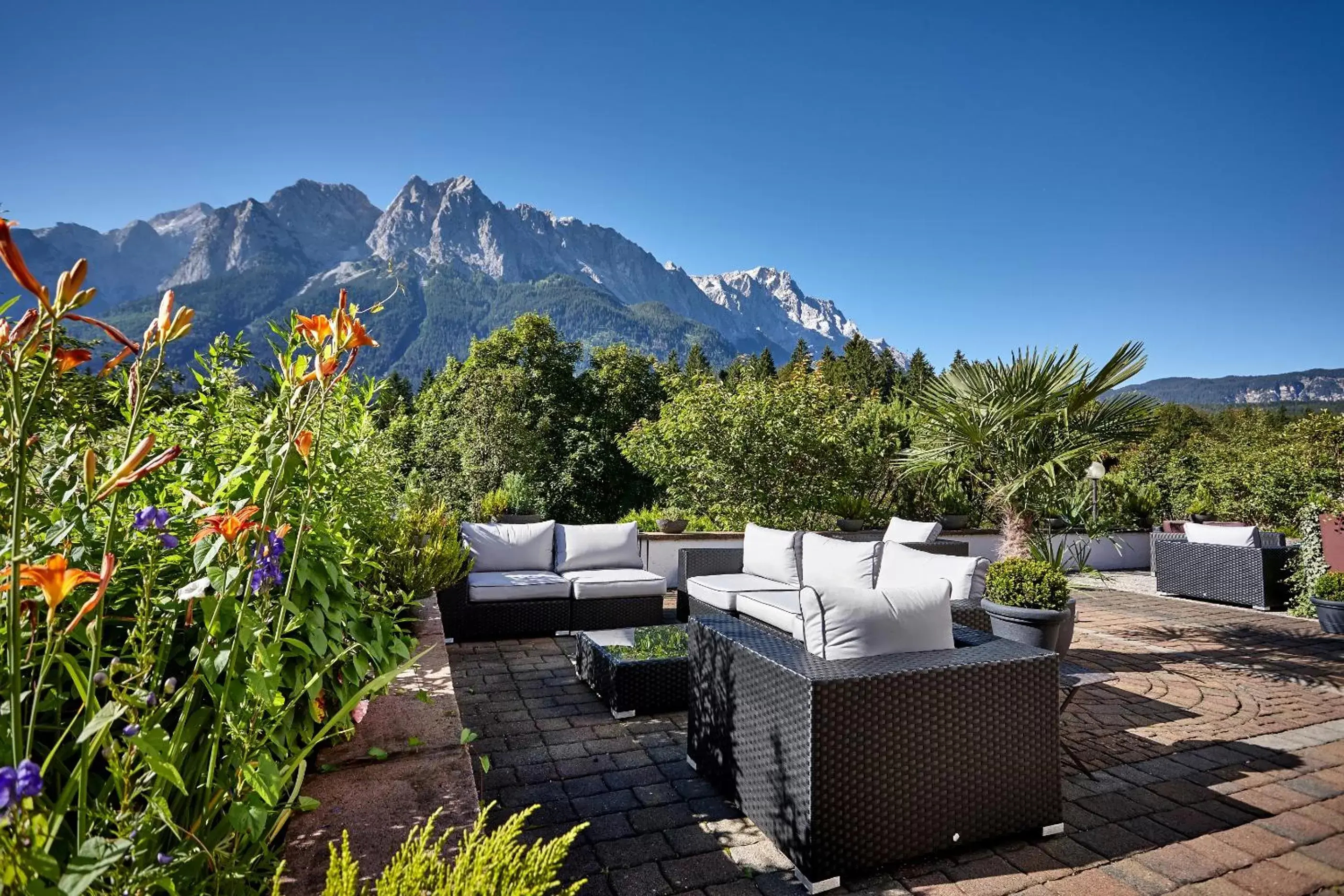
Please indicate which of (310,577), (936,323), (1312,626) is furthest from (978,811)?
(936,323)

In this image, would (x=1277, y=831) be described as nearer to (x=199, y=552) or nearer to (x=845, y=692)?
(x=845, y=692)

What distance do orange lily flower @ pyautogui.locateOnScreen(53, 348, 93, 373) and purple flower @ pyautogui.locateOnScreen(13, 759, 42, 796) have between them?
0.57 meters

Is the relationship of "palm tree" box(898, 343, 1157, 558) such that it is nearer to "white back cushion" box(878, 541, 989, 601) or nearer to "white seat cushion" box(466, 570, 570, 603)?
"white back cushion" box(878, 541, 989, 601)

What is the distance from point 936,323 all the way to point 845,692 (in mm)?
21891

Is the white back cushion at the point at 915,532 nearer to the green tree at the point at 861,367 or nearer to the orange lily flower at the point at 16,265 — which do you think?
the orange lily flower at the point at 16,265

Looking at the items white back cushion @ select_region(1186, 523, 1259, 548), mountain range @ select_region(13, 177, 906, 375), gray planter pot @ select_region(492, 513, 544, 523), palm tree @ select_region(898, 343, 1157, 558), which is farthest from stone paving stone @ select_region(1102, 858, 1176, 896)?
mountain range @ select_region(13, 177, 906, 375)

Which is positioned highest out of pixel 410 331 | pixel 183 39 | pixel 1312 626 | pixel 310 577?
pixel 410 331

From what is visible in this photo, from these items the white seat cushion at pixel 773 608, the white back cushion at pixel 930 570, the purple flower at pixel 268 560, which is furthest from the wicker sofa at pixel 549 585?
the purple flower at pixel 268 560

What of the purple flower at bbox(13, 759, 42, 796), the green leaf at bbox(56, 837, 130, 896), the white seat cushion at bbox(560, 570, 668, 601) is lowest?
the white seat cushion at bbox(560, 570, 668, 601)

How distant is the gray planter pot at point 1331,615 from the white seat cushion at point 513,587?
21.2ft

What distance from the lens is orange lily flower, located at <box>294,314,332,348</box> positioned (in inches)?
46.5

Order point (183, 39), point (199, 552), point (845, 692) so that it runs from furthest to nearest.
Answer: point (183, 39)
point (845, 692)
point (199, 552)

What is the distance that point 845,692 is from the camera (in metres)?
2.12

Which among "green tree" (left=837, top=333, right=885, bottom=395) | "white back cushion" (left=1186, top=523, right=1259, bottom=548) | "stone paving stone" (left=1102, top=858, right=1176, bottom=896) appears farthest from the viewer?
"green tree" (left=837, top=333, right=885, bottom=395)
